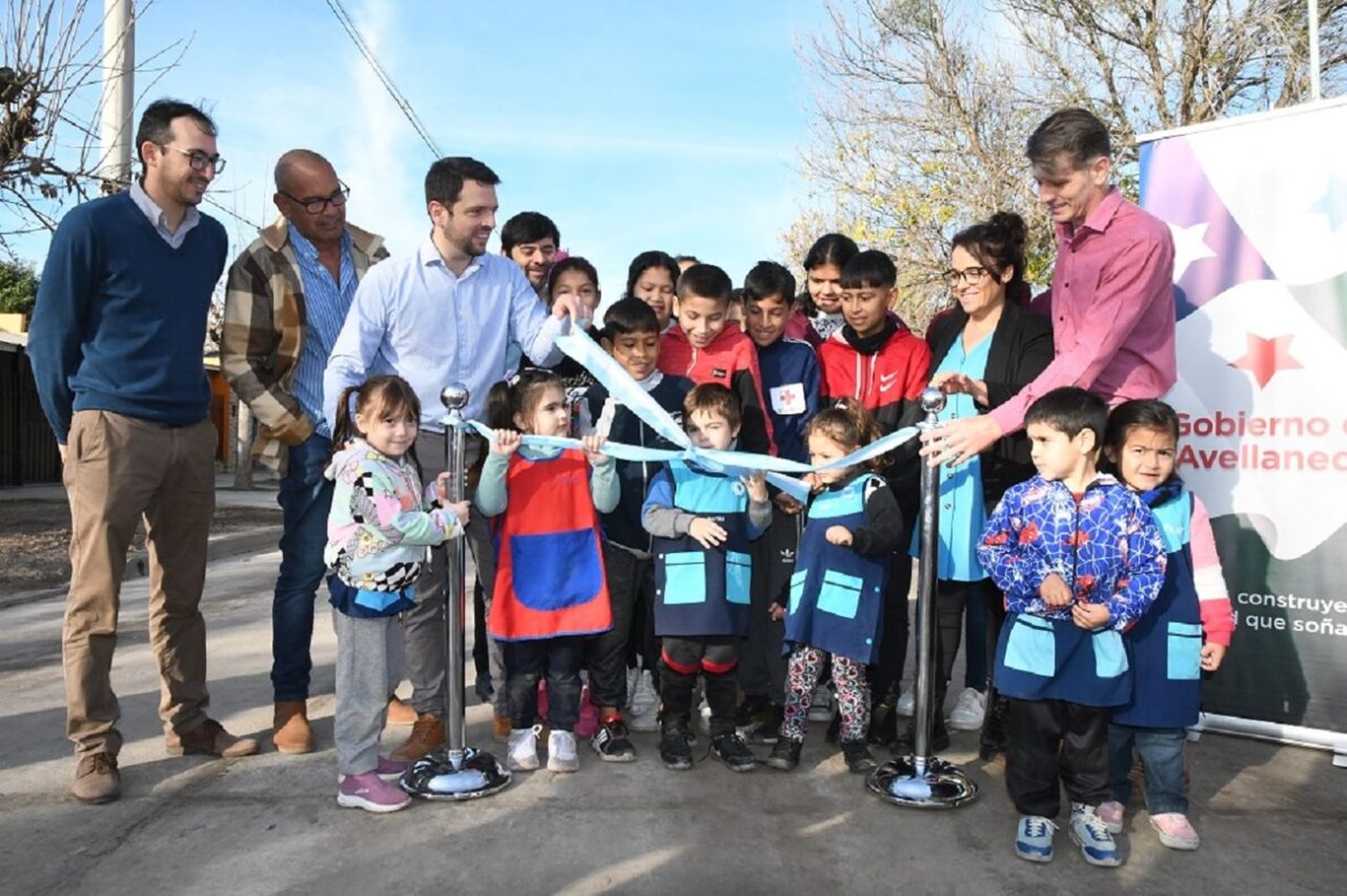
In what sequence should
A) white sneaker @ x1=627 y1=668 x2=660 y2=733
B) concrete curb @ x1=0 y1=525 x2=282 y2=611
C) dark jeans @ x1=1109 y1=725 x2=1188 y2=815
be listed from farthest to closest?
concrete curb @ x1=0 y1=525 x2=282 y2=611 < white sneaker @ x1=627 y1=668 x2=660 y2=733 < dark jeans @ x1=1109 y1=725 x2=1188 y2=815

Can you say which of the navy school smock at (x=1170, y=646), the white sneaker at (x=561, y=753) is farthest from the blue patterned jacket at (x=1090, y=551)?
the white sneaker at (x=561, y=753)

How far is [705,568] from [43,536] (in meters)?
9.73

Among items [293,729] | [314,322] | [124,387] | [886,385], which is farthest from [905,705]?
[124,387]

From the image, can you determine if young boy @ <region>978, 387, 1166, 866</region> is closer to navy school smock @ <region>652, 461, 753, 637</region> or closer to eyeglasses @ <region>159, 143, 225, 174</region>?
navy school smock @ <region>652, 461, 753, 637</region>

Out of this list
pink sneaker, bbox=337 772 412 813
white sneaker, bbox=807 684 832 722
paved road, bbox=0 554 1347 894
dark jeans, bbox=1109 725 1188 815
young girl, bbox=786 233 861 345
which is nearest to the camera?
paved road, bbox=0 554 1347 894

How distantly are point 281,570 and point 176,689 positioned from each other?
23.2 inches

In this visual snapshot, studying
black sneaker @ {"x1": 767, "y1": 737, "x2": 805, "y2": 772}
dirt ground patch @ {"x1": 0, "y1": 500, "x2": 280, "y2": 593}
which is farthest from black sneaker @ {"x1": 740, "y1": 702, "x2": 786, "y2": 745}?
dirt ground patch @ {"x1": 0, "y1": 500, "x2": 280, "y2": 593}

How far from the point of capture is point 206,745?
392 centimetres

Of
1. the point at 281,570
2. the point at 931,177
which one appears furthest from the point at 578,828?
the point at 931,177

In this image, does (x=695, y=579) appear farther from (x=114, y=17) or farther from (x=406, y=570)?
(x=114, y=17)

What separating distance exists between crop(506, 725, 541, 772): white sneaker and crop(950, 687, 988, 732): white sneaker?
1711mm

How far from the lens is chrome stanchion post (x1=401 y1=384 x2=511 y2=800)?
3492 mm

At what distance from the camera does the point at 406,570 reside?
348 centimetres

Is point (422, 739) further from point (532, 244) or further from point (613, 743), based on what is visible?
point (532, 244)
